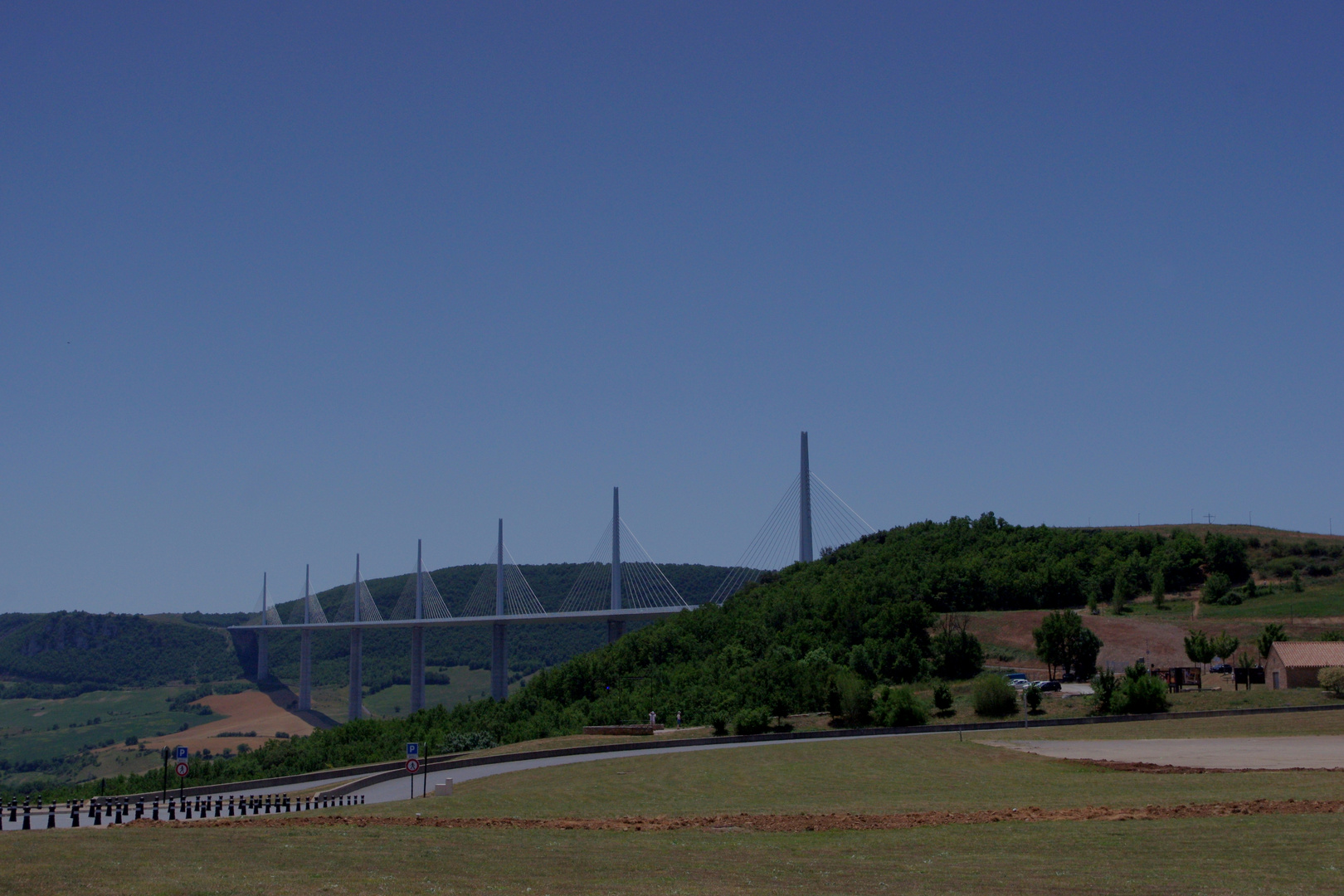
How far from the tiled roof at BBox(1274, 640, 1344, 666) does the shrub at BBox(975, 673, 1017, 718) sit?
45.1 feet

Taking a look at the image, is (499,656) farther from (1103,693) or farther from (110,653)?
(110,653)

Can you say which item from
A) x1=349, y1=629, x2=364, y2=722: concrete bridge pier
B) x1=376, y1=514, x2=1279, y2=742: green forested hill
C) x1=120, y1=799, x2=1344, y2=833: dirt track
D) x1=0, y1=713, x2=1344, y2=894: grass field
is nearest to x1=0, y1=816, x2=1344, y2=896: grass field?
x1=0, y1=713, x2=1344, y2=894: grass field

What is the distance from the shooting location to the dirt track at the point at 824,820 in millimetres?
20328

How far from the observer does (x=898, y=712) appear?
169 ft

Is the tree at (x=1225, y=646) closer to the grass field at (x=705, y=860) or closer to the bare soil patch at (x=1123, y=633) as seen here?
the bare soil patch at (x=1123, y=633)

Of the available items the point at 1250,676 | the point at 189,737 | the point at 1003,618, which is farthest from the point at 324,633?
the point at 1250,676

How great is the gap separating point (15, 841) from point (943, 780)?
827 inches

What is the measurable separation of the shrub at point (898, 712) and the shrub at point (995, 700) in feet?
7.83

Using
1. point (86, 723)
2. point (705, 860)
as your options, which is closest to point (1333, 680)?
point (705, 860)

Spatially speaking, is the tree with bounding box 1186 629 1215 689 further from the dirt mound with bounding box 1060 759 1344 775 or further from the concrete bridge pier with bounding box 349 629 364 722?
the concrete bridge pier with bounding box 349 629 364 722

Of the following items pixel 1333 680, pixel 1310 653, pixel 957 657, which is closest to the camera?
pixel 1333 680

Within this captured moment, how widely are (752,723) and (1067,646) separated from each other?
21877 mm

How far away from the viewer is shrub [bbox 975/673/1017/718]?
5131cm

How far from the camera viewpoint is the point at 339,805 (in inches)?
1192
